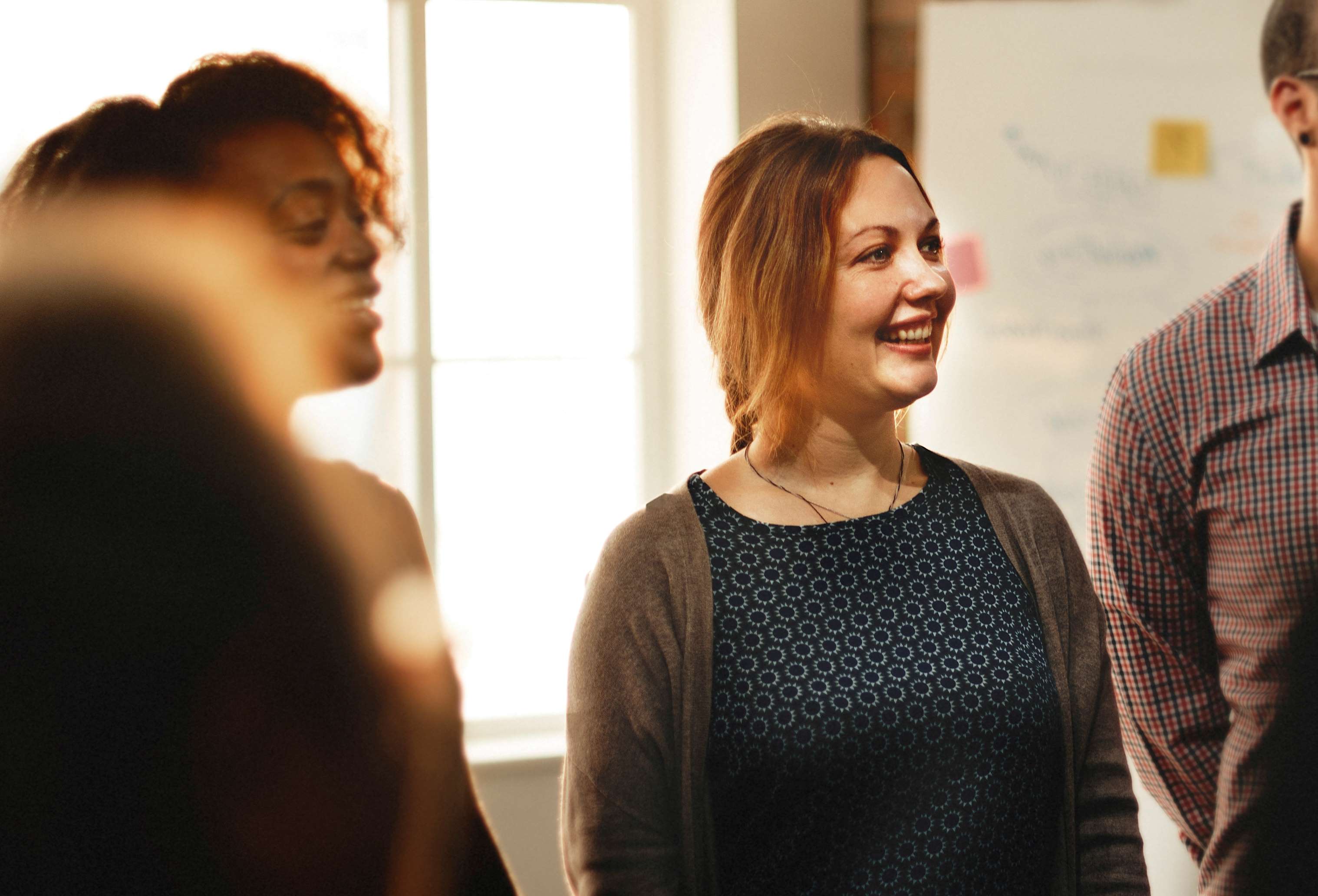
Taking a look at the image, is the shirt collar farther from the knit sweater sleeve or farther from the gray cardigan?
the knit sweater sleeve

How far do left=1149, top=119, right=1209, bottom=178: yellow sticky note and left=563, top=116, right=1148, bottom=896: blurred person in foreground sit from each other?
37.8 inches

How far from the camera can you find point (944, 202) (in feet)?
6.18

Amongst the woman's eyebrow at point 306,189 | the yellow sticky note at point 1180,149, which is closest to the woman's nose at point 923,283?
the woman's eyebrow at point 306,189

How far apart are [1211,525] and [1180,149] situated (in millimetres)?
1323

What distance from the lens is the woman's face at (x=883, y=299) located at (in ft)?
3.26

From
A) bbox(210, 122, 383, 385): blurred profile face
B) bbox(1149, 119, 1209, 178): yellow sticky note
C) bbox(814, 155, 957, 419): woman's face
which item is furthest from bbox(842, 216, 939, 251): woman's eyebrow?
bbox(1149, 119, 1209, 178): yellow sticky note

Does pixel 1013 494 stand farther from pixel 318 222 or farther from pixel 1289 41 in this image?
pixel 318 222

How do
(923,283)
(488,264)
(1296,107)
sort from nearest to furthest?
(1296,107), (488,264), (923,283)

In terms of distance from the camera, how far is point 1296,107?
0.75 meters

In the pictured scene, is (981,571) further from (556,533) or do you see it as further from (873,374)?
(556,533)

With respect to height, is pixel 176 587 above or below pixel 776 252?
below

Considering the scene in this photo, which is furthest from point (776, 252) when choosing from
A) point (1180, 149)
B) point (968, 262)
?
point (1180, 149)

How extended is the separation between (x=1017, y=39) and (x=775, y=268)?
106cm

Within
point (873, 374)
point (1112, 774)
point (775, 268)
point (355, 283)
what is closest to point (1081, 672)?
point (1112, 774)
